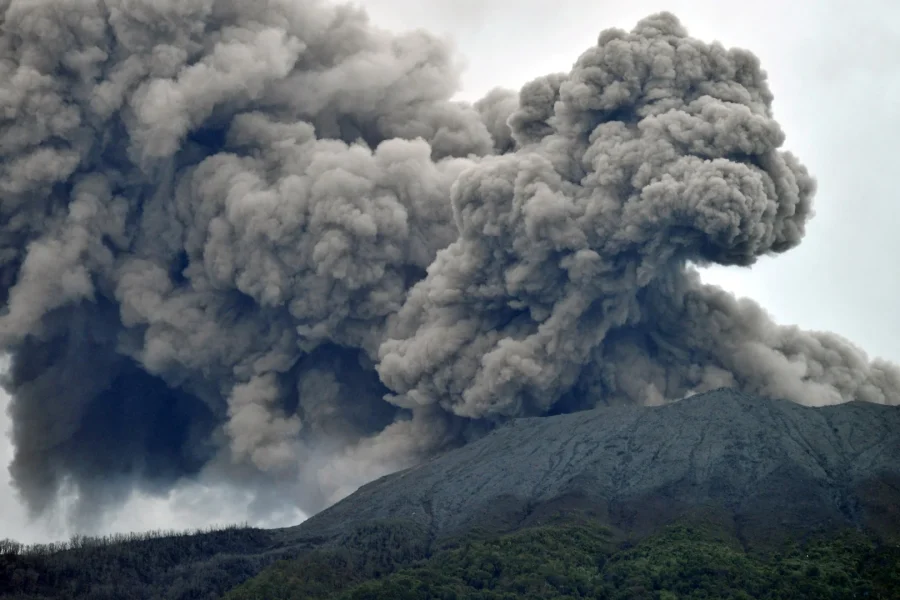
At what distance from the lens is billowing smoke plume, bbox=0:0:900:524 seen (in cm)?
6081

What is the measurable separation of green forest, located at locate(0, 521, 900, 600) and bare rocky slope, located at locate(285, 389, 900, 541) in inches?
59.5

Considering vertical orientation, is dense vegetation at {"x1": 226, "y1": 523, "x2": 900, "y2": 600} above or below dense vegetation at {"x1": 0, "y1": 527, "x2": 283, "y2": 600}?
below

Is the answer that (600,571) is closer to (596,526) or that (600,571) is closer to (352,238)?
(596,526)

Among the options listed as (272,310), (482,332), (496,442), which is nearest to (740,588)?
(496,442)

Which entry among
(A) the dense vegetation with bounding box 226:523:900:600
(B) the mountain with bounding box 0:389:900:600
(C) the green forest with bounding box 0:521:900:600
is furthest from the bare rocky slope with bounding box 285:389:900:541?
(A) the dense vegetation with bounding box 226:523:900:600

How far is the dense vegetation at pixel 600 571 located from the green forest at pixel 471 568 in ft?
0.14

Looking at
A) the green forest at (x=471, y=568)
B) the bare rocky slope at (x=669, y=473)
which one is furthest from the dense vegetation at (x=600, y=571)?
the bare rocky slope at (x=669, y=473)

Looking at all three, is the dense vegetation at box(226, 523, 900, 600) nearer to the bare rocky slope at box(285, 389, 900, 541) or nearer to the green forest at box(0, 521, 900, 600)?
the green forest at box(0, 521, 900, 600)

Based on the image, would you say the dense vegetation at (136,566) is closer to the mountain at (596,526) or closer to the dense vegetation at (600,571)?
the mountain at (596,526)

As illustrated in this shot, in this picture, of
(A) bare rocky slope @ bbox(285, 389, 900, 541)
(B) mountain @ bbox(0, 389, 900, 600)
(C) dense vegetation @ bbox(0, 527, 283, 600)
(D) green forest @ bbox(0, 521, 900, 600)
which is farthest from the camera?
(A) bare rocky slope @ bbox(285, 389, 900, 541)

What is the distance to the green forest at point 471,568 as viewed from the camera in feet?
155

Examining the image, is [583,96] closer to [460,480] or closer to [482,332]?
[482,332]

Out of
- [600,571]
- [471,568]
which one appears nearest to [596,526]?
[600,571]

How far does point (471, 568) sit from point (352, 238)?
1826 centimetres
